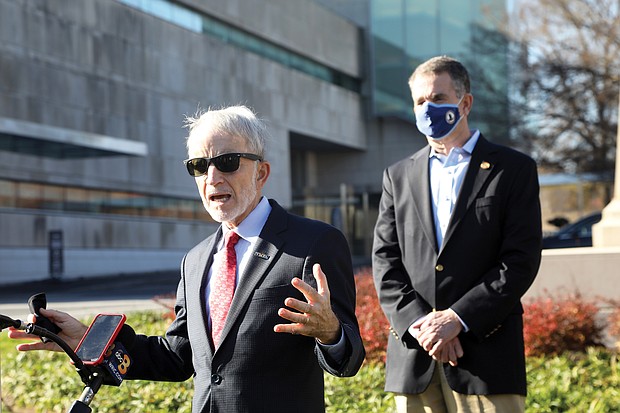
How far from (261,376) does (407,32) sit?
4697cm

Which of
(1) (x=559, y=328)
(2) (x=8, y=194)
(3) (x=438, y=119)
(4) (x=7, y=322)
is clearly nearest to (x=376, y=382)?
(1) (x=559, y=328)

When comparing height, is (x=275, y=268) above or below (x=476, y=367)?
above

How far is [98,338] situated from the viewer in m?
2.92

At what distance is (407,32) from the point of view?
4866 cm

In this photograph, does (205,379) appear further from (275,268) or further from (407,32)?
(407,32)

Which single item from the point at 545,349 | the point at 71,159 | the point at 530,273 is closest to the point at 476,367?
the point at 530,273

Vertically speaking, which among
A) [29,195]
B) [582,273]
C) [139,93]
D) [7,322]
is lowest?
[582,273]

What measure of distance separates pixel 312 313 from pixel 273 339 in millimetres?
347

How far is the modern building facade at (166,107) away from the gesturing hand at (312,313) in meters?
22.6

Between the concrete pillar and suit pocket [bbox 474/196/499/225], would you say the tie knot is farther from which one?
the concrete pillar

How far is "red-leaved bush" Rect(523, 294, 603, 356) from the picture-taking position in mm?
8008

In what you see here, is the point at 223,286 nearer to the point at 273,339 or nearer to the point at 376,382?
the point at 273,339

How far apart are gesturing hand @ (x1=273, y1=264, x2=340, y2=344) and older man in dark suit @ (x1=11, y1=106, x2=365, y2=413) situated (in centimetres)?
7

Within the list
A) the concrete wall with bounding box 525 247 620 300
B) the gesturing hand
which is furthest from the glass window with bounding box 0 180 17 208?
the gesturing hand
